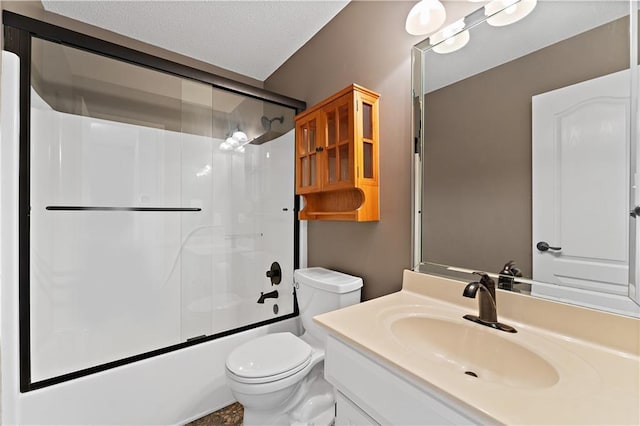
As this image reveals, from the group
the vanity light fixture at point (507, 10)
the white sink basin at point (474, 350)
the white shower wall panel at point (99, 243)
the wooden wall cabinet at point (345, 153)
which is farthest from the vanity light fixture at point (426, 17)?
the white shower wall panel at point (99, 243)

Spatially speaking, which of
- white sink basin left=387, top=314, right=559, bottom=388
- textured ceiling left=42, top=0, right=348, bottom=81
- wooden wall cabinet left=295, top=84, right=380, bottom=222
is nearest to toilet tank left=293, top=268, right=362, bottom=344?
wooden wall cabinet left=295, top=84, right=380, bottom=222

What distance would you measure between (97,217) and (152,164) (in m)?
0.49

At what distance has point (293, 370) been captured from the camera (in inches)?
47.9

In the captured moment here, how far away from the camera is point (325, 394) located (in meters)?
1.36

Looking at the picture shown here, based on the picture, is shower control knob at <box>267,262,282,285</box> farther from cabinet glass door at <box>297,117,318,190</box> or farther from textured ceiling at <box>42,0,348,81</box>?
textured ceiling at <box>42,0,348,81</box>

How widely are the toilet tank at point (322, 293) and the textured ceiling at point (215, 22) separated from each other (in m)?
1.55

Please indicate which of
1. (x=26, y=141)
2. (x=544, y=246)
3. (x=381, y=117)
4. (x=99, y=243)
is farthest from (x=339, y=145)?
(x=99, y=243)

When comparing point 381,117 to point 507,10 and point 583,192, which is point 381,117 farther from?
point 583,192

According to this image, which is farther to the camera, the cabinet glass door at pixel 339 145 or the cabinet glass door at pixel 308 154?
the cabinet glass door at pixel 308 154

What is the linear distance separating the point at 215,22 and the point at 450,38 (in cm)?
141

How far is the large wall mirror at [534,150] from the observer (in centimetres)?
76

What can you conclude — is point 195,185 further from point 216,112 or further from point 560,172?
point 560,172

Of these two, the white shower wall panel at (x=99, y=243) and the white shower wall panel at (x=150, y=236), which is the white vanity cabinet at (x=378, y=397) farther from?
the white shower wall panel at (x=99, y=243)

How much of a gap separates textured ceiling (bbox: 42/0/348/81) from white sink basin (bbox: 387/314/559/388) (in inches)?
68.0
